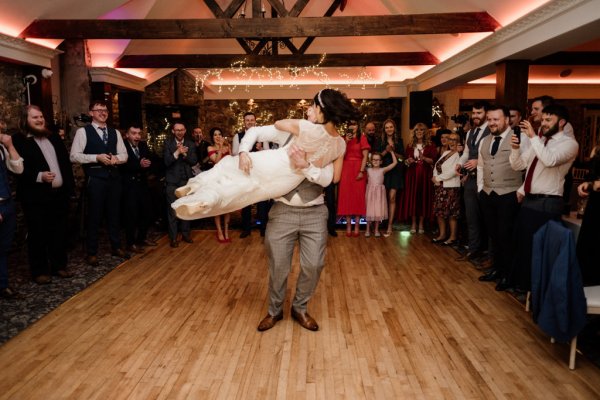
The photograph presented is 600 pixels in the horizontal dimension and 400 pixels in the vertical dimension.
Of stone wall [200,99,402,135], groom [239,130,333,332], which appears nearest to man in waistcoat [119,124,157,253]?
groom [239,130,333,332]

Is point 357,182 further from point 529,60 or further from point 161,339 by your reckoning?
point 161,339

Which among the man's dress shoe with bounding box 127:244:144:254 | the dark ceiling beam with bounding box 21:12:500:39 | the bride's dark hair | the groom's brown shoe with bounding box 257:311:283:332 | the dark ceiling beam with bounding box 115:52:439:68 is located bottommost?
the groom's brown shoe with bounding box 257:311:283:332

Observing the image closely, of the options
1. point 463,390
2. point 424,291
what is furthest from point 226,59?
point 463,390

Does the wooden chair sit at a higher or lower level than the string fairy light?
lower

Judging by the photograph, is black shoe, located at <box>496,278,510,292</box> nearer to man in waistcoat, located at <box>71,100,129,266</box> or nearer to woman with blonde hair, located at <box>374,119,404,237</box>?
woman with blonde hair, located at <box>374,119,404,237</box>

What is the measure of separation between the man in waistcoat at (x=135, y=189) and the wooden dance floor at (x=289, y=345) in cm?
79

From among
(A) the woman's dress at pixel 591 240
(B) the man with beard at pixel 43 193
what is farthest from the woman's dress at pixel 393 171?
(B) the man with beard at pixel 43 193

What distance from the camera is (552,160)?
126 inches

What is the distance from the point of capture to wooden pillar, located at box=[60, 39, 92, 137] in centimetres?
662

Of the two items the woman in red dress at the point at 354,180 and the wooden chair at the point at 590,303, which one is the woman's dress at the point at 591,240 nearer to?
the wooden chair at the point at 590,303

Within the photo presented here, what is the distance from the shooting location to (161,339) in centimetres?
296

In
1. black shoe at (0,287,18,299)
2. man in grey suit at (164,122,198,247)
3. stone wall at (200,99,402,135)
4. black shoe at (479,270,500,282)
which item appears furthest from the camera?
stone wall at (200,99,402,135)

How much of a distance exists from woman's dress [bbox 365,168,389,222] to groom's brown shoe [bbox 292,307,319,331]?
2962 mm

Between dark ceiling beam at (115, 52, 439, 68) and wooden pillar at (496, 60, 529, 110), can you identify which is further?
dark ceiling beam at (115, 52, 439, 68)
